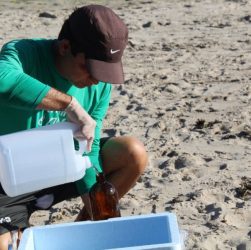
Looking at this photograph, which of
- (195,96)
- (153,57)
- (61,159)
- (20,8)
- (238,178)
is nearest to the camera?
(61,159)

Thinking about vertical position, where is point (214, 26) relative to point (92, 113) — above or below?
below

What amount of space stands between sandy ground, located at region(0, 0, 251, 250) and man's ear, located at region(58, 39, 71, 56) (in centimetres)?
116

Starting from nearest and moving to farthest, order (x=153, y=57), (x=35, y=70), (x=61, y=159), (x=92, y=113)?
(x=61, y=159) → (x=35, y=70) → (x=92, y=113) → (x=153, y=57)

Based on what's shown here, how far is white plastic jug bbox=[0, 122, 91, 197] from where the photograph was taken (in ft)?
10.3

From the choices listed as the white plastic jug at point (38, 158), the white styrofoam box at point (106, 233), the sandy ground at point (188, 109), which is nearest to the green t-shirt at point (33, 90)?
the white plastic jug at point (38, 158)

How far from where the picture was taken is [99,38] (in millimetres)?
3459

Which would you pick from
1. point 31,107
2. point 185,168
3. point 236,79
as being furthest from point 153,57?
point 31,107

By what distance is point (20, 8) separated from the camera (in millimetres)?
10898

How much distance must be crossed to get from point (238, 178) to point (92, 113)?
137 centimetres

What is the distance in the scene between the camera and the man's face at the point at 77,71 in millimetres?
3521

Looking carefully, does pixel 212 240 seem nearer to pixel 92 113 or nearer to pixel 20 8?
pixel 92 113

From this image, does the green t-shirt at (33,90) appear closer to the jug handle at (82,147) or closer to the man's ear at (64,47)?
the man's ear at (64,47)

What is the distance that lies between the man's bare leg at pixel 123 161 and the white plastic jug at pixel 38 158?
0.67 m

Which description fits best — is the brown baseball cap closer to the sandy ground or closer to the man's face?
the man's face
